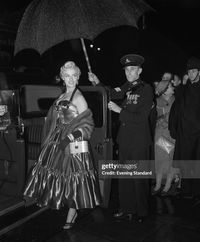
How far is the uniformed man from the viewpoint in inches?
121

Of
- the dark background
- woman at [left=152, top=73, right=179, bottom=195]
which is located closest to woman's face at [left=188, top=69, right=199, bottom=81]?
woman at [left=152, top=73, right=179, bottom=195]

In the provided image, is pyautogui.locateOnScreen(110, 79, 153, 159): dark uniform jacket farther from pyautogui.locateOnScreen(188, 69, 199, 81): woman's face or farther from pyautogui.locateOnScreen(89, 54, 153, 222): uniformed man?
pyautogui.locateOnScreen(188, 69, 199, 81): woman's face

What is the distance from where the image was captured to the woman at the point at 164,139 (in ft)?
13.3

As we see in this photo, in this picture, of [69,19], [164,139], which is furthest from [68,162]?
[164,139]

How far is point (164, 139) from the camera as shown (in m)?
4.15

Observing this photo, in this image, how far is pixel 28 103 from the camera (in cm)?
489

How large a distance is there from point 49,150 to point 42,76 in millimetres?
3743

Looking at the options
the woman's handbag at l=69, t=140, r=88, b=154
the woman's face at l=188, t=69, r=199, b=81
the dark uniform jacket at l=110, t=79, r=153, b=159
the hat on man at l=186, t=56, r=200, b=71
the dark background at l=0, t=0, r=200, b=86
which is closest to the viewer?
the woman's handbag at l=69, t=140, r=88, b=154

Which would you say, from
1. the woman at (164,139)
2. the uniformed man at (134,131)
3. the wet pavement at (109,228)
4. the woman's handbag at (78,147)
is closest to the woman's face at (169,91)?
the woman at (164,139)

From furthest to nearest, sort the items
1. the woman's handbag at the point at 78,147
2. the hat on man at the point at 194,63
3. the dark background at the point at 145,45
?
the dark background at the point at 145,45
the hat on man at the point at 194,63
the woman's handbag at the point at 78,147

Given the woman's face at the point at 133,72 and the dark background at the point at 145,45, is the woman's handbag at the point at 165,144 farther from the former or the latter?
the dark background at the point at 145,45

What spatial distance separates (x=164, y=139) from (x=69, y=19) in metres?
2.17

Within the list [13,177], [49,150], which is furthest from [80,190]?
[13,177]

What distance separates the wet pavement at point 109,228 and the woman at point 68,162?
0.99 feet
